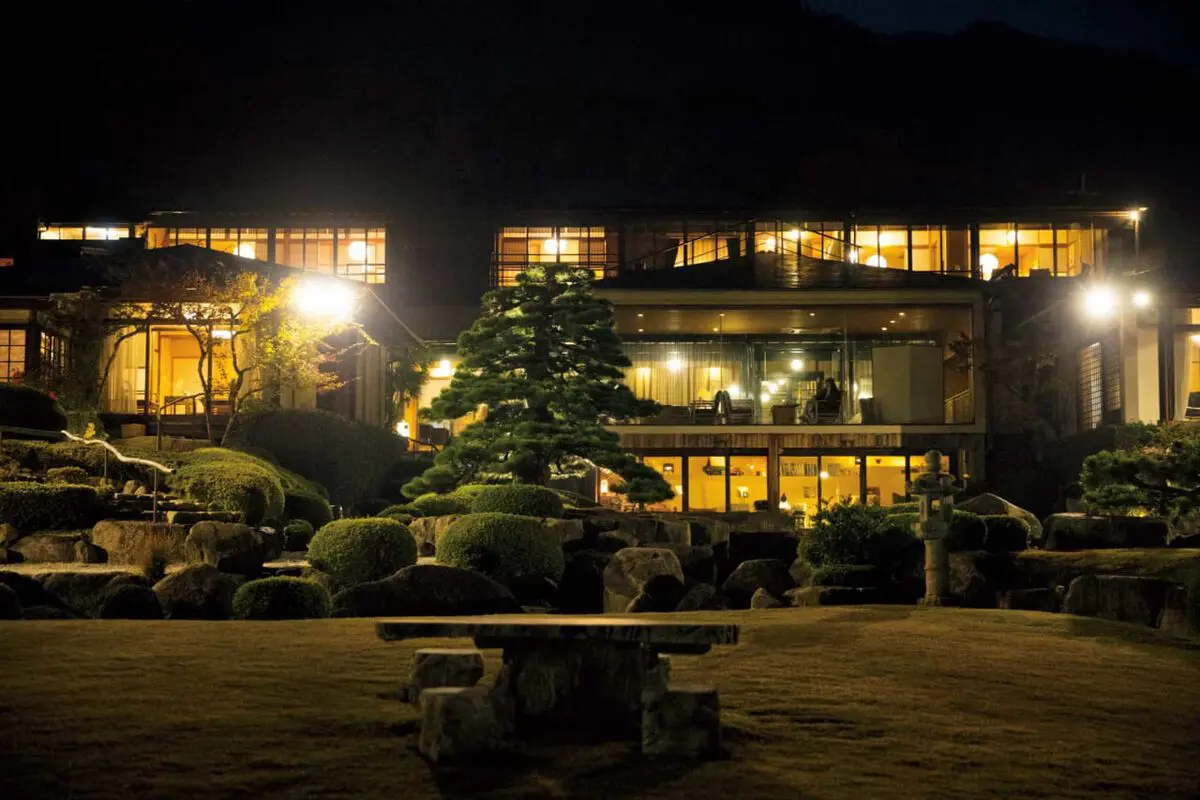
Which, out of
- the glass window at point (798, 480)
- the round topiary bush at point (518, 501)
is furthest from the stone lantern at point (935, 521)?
the glass window at point (798, 480)

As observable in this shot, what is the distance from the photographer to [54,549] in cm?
2025

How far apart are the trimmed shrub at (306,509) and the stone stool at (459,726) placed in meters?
17.9

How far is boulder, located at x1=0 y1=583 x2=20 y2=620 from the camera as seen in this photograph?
13.4 m

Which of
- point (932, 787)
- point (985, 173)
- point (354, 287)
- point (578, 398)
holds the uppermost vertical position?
point (985, 173)

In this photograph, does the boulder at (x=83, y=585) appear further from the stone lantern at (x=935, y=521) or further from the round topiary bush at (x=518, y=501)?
the stone lantern at (x=935, y=521)

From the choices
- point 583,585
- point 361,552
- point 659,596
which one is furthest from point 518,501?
point 361,552

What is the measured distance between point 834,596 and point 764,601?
1449 mm

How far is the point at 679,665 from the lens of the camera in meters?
10.7

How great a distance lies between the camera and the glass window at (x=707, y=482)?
116 feet

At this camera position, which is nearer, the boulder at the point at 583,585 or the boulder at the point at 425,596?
the boulder at the point at 425,596

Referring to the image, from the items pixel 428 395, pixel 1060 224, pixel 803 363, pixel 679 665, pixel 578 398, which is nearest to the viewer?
pixel 679 665

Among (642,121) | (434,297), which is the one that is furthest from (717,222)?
(642,121)

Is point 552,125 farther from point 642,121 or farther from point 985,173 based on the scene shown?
point 985,173

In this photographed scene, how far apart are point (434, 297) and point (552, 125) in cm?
2778
